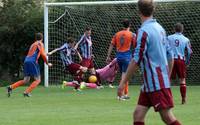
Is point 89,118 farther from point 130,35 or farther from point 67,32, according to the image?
point 67,32

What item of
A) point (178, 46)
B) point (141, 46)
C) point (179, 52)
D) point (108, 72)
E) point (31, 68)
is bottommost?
point (108, 72)

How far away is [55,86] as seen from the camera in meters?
24.0

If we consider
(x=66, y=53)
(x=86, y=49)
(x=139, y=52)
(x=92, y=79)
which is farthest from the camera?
(x=92, y=79)

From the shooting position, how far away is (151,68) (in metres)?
8.06

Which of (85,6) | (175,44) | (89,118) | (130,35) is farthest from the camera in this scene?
(85,6)

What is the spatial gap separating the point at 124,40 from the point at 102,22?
346 inches

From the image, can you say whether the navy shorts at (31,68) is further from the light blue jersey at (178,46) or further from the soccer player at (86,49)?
the light blue jersey at (178,46)

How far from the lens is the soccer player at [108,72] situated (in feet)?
75.6

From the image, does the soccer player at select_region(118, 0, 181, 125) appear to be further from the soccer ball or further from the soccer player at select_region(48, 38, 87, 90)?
the soccer ball

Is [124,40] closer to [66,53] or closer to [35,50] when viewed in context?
[35,50]

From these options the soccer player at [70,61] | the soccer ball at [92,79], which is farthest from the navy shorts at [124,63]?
the soccer ball at [92,79]

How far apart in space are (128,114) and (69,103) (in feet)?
10.6

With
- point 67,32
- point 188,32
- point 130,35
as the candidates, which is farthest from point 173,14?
point 130,35

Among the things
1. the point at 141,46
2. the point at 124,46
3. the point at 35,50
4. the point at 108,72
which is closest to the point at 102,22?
the point at 108,72
